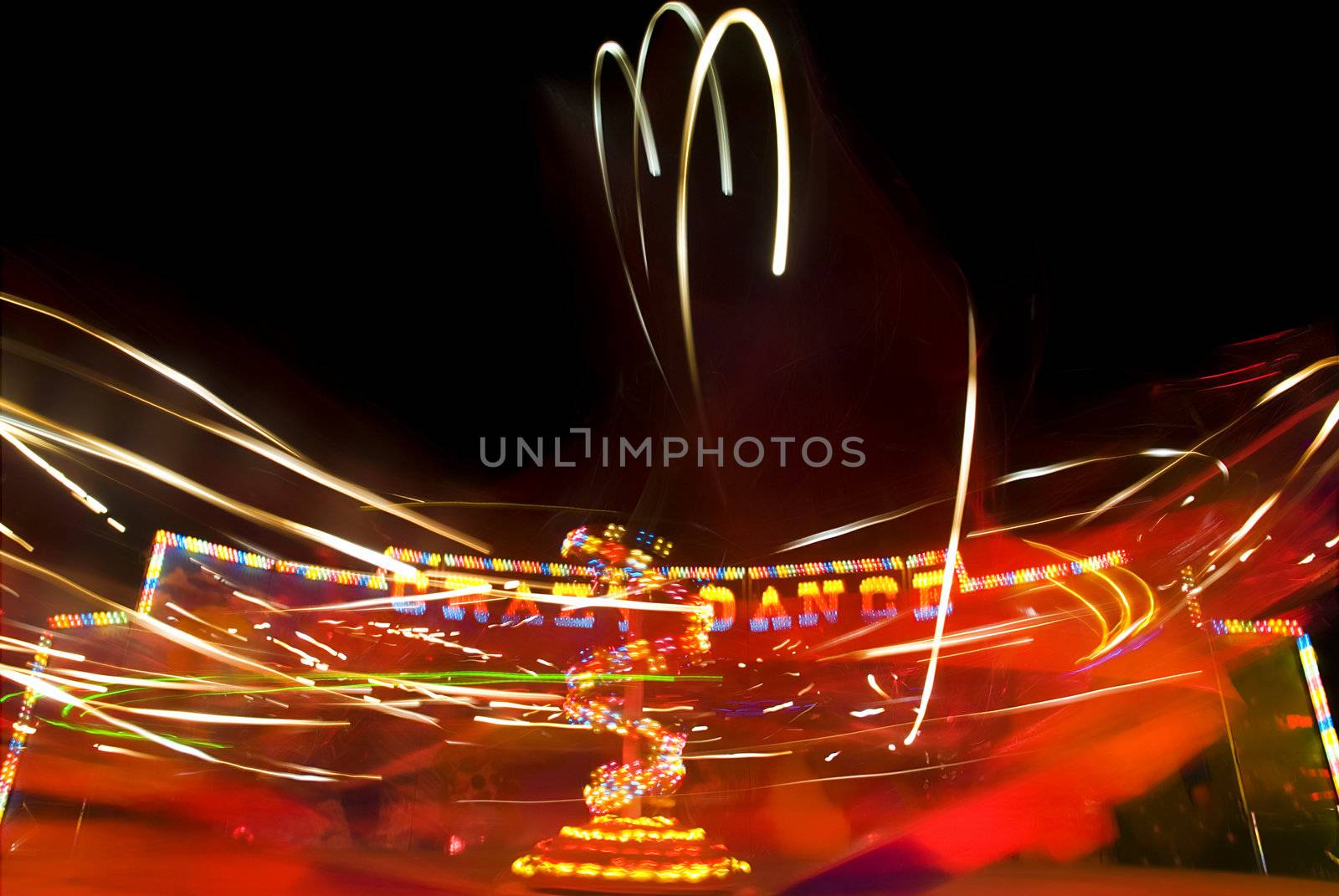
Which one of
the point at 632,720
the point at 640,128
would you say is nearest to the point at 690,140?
the point at 640,128

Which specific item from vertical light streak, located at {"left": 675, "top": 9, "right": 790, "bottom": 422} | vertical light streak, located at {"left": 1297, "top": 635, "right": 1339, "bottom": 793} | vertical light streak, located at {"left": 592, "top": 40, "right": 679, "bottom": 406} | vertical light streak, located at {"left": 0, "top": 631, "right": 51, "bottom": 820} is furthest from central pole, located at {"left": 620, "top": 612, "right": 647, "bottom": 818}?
vertical light streak, located at {"left": 1297, "top": 635, "right": 1339, "bottom": 793}

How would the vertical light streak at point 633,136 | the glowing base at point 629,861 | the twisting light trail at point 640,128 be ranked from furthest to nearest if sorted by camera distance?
the vertical light streak at point 633,136
the twisting light trail at point 640,128
the glowing base at point 629,861

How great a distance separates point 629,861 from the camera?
4.04m

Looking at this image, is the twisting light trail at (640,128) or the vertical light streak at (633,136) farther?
the vertical light streak at (633,136)

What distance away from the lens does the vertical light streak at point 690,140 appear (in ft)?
13.4

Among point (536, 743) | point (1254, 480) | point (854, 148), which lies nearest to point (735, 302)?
point (854, 148)

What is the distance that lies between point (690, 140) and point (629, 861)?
4151mm

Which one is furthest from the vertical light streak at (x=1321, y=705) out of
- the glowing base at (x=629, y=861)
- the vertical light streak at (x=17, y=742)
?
the vertical light streak at (x=17, y=742)

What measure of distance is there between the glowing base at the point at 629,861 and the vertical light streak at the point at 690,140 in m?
2.39

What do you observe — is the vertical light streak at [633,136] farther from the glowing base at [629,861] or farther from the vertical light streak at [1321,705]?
the vertical light streak at [1321,705]

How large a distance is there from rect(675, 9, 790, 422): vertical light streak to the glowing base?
2.39 meters

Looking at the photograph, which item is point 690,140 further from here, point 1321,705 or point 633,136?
point 1321,705

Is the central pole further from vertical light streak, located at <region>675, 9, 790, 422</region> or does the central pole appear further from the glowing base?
vertical light streak, located at <region>675, 9, 790, 422</region>

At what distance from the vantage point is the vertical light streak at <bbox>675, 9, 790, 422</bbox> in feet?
13.4
